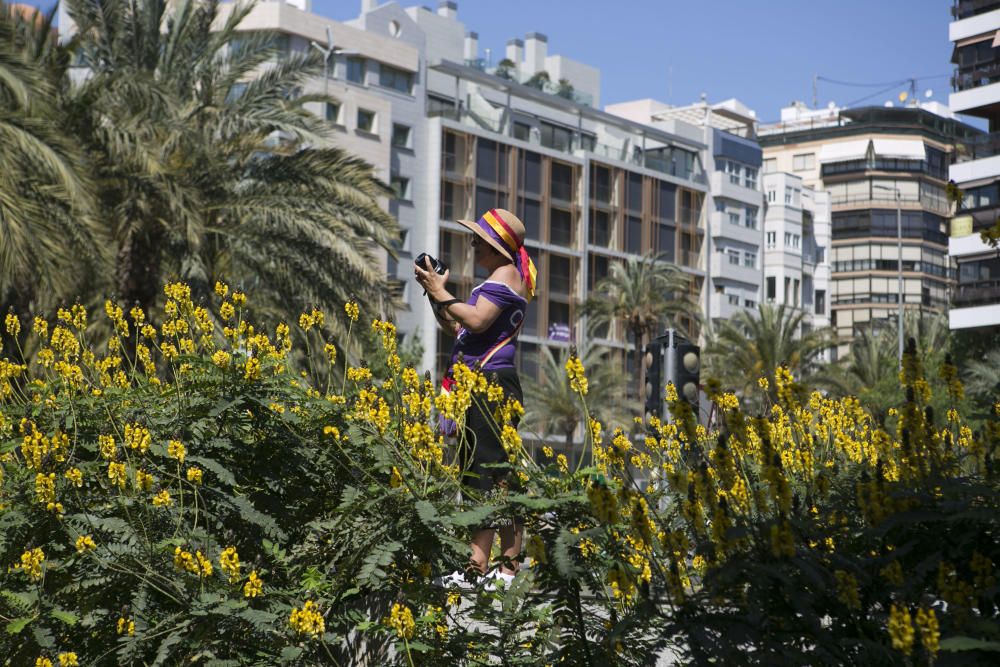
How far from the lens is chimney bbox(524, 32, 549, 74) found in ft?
303

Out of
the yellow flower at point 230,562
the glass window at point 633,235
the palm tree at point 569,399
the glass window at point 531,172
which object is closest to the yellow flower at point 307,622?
the yellow flower at point 230,562

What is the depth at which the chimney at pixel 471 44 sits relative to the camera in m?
88.9

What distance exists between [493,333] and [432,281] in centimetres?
35

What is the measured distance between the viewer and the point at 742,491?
3.90 meters

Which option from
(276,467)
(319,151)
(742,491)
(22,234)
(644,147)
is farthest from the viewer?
(644,147)

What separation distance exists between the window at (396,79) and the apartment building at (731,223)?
2322 centimetres

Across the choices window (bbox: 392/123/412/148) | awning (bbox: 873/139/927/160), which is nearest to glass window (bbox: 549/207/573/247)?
window (bbox: 392/123/412/148)

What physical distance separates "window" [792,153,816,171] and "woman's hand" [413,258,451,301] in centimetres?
11525

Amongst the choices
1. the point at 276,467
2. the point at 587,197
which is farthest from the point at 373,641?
the point at 587,197

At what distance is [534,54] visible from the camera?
92.4 m

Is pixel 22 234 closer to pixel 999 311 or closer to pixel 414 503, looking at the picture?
pixel 414 503

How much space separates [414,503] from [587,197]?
71.1m

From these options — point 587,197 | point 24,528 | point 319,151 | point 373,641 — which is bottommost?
point 373,641

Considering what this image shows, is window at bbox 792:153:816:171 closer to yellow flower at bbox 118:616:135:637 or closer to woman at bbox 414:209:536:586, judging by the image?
woman at bbox 414:209:536:586
